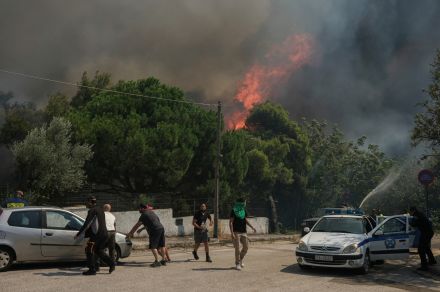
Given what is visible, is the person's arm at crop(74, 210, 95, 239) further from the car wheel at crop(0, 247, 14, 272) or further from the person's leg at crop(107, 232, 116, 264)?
the car wheel at crop(0, 247, 14, 272)

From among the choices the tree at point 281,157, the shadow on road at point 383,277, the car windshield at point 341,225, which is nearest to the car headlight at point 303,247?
the shadow on road at point 383,277

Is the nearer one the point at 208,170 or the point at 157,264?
the point at 157,264

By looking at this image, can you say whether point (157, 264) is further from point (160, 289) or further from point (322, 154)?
point (322, 154)

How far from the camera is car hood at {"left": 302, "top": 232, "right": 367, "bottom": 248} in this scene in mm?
11821

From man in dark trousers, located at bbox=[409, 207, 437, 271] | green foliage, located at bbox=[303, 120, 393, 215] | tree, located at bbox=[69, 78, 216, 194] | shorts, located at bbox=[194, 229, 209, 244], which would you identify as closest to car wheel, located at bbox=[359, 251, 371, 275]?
man in dark trousers, located at bbox=[409, 207, 437, 271]

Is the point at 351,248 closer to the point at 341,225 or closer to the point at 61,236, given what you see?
the point at 341,225

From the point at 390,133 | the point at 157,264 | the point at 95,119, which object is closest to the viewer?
the point at 157,264

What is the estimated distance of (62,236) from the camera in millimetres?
11805

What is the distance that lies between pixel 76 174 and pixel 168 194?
25.8 feet

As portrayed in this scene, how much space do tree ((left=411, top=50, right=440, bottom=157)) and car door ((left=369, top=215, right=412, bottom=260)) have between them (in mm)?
5955

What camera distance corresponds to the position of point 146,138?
2609cm

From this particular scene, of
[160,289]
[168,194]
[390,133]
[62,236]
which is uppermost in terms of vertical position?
[390,133]

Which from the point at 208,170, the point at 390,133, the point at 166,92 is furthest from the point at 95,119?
the point at 390,133

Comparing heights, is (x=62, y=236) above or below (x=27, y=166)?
below
